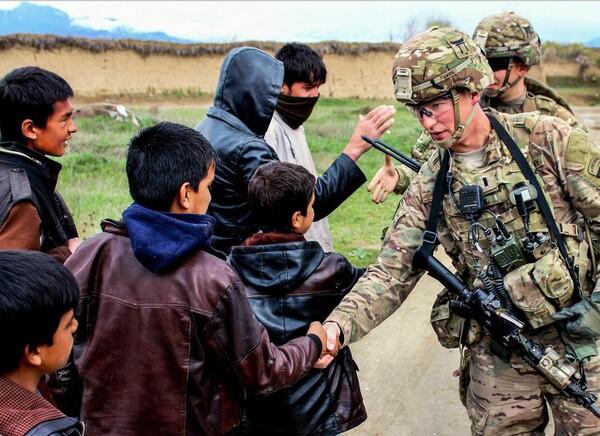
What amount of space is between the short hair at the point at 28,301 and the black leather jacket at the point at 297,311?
88 cm

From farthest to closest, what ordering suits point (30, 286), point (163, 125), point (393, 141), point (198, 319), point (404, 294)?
point (393, 141) < point (404, 294) < point (163, 125) < point (198, 319) < point (30, 286)

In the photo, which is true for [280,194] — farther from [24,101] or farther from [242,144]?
[24,101]

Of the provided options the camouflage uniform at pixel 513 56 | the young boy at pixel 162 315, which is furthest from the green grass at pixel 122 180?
the young boy at pixel 162 315

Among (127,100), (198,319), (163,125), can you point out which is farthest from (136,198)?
(127,100)

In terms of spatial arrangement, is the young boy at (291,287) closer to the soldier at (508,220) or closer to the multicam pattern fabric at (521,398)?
the soldier at (508,220)

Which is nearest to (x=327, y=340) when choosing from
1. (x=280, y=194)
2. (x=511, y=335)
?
(x=280, y=194)

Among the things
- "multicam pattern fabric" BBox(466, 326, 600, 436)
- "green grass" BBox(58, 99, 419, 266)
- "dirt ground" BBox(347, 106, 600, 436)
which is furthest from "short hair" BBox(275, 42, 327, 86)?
"green grass" BBox(58, 99, 419, 266)

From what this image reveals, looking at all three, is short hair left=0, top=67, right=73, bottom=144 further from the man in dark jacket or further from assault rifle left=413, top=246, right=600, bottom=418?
assault rifle left=413, top=246, right=600, bottom=418

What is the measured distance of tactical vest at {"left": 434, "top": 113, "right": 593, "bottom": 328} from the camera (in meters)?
2.61

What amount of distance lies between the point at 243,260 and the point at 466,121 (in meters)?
1.07

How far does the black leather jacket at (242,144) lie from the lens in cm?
321

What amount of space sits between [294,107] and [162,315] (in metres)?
2.09

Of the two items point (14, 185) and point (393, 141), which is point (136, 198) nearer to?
point (14, 185)

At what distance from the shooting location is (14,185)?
9.43 feet
